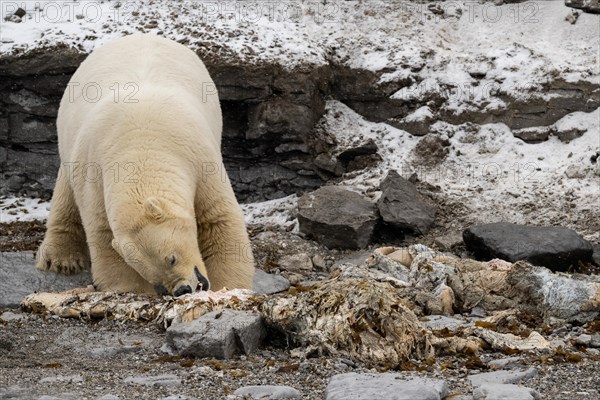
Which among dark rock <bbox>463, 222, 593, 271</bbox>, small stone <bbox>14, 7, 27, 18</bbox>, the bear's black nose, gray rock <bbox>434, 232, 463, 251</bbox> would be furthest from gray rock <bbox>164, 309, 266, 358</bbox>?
small stone <bbox>14, 7, 27, 18</bbox>

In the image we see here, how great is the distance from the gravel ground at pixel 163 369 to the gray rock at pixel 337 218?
4.72m

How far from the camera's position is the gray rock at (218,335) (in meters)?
5.95

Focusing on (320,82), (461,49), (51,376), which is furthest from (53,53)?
(51,376)

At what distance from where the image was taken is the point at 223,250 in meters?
8.36

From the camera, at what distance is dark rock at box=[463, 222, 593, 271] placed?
396 inches

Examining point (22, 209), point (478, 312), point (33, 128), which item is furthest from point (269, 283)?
point (33, 128)

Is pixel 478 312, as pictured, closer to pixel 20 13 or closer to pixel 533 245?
pixel 533 245

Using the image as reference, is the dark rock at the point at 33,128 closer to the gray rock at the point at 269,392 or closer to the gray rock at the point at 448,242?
the gray rock at the point at 448,242

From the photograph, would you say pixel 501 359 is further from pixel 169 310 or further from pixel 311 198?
pixel 311 198

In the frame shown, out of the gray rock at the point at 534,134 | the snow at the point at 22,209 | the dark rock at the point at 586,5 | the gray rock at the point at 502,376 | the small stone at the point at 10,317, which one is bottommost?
the snow at the point at 22,209

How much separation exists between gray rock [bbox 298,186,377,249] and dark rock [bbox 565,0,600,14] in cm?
513

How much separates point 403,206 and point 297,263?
175cm

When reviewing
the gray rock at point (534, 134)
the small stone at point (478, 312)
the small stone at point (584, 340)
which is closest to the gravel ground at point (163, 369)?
the small stone at point (584, 340)

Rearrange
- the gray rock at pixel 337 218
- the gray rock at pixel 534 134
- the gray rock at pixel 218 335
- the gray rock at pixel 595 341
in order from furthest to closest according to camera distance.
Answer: the gray rock at pixel 534 134
the gray rock at pixel 337 218
the gray rock at pixel 595 341
the gray rock at pixel 218 335
